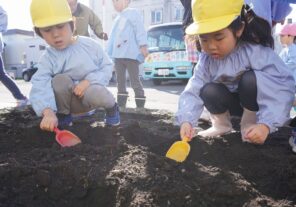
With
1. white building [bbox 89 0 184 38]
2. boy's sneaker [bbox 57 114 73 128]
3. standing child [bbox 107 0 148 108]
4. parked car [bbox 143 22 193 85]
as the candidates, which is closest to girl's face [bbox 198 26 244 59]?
boy's sneaker [bbox 57 114 73 128]

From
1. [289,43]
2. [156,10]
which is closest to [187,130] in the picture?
[289,43]

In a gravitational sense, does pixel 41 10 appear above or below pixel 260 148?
above

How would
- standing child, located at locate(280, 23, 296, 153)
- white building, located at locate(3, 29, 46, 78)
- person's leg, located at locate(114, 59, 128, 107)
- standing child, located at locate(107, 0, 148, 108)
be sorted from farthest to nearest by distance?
white building, located at locate(3, 29, 46, 78) → standing child, located at locate(280, 23, 296, 153) → person's leg, located at locate(114, 59, 128, 107) → standing child, located at locate(107, 0, 148, 108)

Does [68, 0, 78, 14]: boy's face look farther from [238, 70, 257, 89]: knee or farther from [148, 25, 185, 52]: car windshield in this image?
[148, 25, 185, 52]: car windshield

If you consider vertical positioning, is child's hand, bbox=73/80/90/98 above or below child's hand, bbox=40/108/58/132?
above

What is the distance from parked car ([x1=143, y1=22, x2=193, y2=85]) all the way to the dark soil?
6899 mm

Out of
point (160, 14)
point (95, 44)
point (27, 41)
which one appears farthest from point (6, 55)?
point (95, 44)

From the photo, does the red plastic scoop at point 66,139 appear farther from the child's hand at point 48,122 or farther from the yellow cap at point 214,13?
the yellow cap at point 214,13

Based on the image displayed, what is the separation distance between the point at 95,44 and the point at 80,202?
1.40 m

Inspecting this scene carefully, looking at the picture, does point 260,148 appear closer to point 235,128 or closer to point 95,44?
point 235,128

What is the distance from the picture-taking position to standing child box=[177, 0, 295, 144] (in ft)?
5.78

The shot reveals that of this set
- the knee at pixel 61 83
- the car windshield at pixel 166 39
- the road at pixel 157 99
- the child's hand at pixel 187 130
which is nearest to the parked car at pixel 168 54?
the car windshield at pixel 166 39

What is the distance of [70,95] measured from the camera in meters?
2.43

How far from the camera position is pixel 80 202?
4.59 feet
